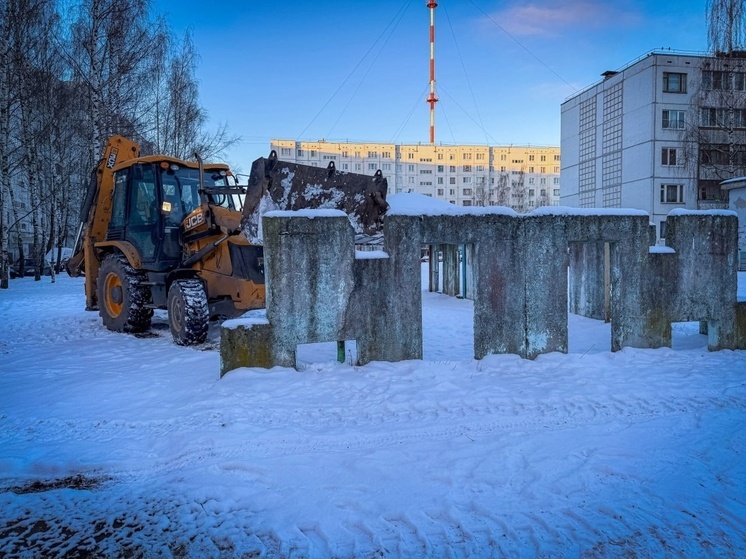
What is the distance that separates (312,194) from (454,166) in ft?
231

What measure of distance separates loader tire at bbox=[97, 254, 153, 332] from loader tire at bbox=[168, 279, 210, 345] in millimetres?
1227

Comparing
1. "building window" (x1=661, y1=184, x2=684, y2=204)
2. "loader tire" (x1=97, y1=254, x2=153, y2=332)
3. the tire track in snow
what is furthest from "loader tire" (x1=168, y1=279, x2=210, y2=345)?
"building window" (x1=661, y1=184, x2=684, y2=204)

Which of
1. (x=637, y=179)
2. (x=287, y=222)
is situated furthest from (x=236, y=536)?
(x=637, y=179)

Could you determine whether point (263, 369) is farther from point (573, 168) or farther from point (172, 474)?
point (573, 168)

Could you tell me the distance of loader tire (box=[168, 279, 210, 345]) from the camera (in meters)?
6.95

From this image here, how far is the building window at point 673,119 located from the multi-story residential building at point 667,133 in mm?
60

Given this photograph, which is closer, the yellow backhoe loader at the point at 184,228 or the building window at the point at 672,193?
the yellow backhoe loader at the point at 184,228

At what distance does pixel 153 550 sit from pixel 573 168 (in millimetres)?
40957

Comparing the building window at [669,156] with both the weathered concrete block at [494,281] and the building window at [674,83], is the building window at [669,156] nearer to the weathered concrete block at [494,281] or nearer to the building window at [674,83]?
the building window at [674,83]

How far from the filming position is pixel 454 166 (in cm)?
7300

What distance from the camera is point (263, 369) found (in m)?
5.05

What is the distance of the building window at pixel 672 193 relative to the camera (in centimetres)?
3117

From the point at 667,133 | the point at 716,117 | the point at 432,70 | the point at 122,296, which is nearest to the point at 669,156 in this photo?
the point at 667,133

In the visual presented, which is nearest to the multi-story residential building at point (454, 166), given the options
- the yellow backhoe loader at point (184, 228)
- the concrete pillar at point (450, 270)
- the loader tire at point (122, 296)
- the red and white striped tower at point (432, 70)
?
the red and white striped tower at point (432, 70)
